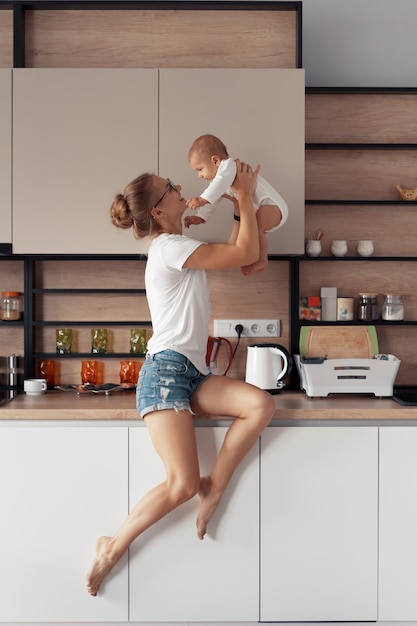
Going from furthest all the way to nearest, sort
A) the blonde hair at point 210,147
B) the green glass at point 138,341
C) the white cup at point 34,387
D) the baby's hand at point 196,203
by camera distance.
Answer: the green glass at point 138,341 < the white cup at point 34,387 < the blonde hair at point 210,147 < the baby's hand at point 196,203

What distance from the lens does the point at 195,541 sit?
2303mm

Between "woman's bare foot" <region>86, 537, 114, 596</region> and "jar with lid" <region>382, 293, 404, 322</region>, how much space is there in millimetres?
1486

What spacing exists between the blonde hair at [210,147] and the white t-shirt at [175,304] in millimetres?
362

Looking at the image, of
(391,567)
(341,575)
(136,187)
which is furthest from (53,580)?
(136,187)

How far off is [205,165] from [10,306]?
1.08m

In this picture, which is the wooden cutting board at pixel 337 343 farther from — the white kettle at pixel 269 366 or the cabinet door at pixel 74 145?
the cabinet door at pixel 74 145

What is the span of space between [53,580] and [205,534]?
0.55 meters

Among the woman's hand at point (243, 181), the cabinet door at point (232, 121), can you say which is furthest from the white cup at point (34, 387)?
the woman's hand at point (243, 181)

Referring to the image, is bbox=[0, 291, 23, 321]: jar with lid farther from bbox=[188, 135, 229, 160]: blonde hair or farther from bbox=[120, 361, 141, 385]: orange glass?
bbox=[188, 135, 229, 160]: blonde hair

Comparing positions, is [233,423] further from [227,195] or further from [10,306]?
[10,306]

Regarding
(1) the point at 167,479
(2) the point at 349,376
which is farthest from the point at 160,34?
(1) the point at 167,479

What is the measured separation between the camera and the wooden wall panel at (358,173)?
2949mm

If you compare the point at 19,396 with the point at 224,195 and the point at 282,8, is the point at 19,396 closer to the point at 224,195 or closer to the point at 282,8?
the point at 224,195

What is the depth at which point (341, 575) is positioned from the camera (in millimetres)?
2314
